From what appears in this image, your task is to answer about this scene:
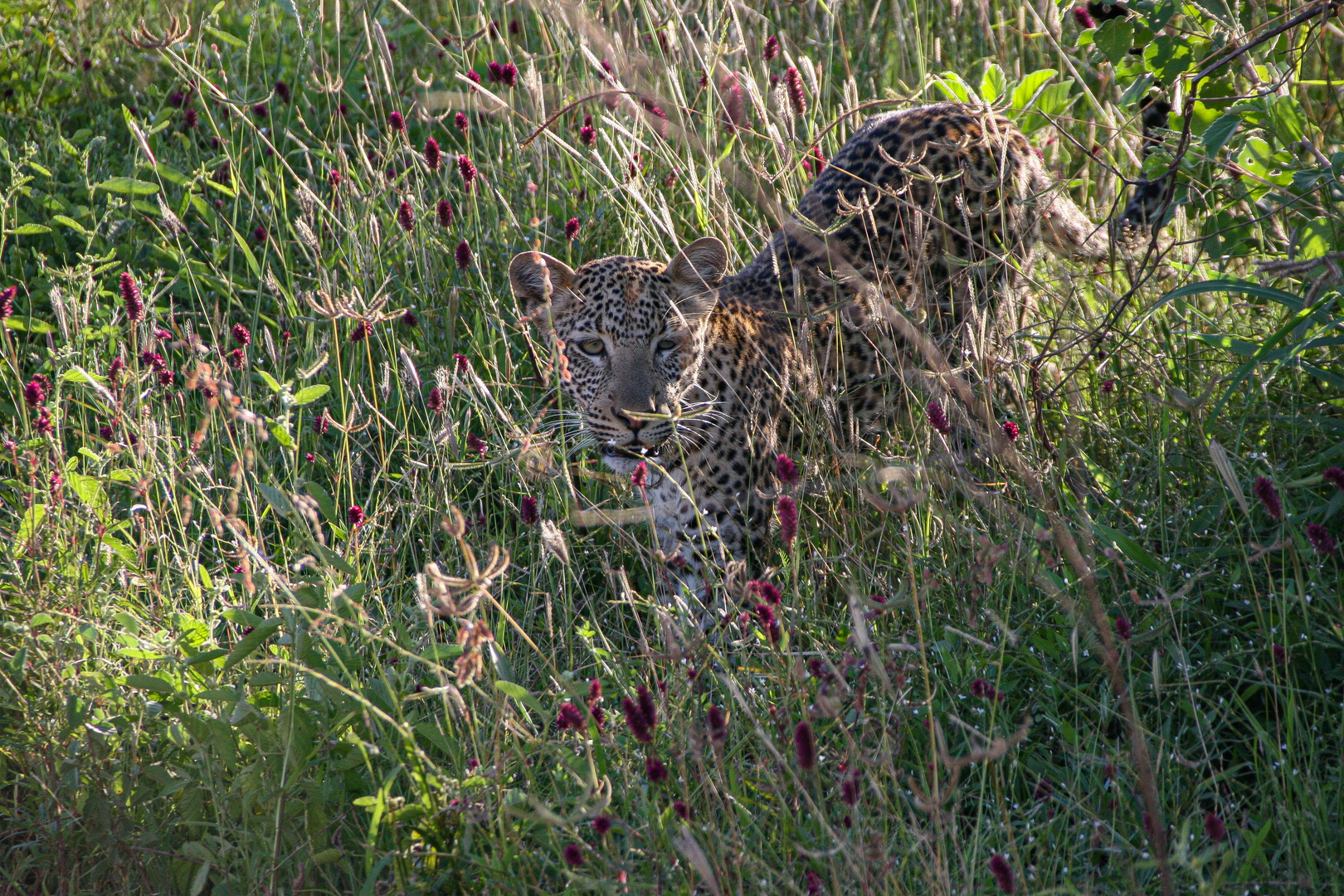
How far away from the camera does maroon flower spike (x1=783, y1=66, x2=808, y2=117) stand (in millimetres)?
4125

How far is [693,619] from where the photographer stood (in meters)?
2.67

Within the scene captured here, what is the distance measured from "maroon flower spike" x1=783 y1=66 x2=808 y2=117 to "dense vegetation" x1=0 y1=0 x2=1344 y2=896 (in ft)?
0.18

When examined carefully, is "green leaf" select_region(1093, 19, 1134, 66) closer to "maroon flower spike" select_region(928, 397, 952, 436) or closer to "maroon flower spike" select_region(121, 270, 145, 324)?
"maroon flower spike" select_region(928, 397, 952, 436)

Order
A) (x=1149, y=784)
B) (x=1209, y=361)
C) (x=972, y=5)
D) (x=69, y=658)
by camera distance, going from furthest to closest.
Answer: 1. (x=972, y=5)
2. (x=1209, y=361)
3. (x=69, y=658)
4. (x=1149, y=784)

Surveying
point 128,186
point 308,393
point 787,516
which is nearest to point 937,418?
point 787,516

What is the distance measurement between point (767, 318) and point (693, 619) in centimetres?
188

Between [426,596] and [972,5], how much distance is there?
522 centimetres

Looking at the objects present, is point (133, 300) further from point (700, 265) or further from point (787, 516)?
point (787, 516)

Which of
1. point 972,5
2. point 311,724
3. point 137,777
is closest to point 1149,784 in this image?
point 311,724

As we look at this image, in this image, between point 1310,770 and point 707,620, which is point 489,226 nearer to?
point 707,620

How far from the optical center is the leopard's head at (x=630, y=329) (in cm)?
373

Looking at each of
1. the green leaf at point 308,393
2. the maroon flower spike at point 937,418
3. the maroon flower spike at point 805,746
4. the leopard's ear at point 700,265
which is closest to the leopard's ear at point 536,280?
the leopard's ear at point 700,265

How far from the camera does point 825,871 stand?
2180 mm

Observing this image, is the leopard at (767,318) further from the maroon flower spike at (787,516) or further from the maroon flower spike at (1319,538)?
the maroon flower spike at (1319,538)
